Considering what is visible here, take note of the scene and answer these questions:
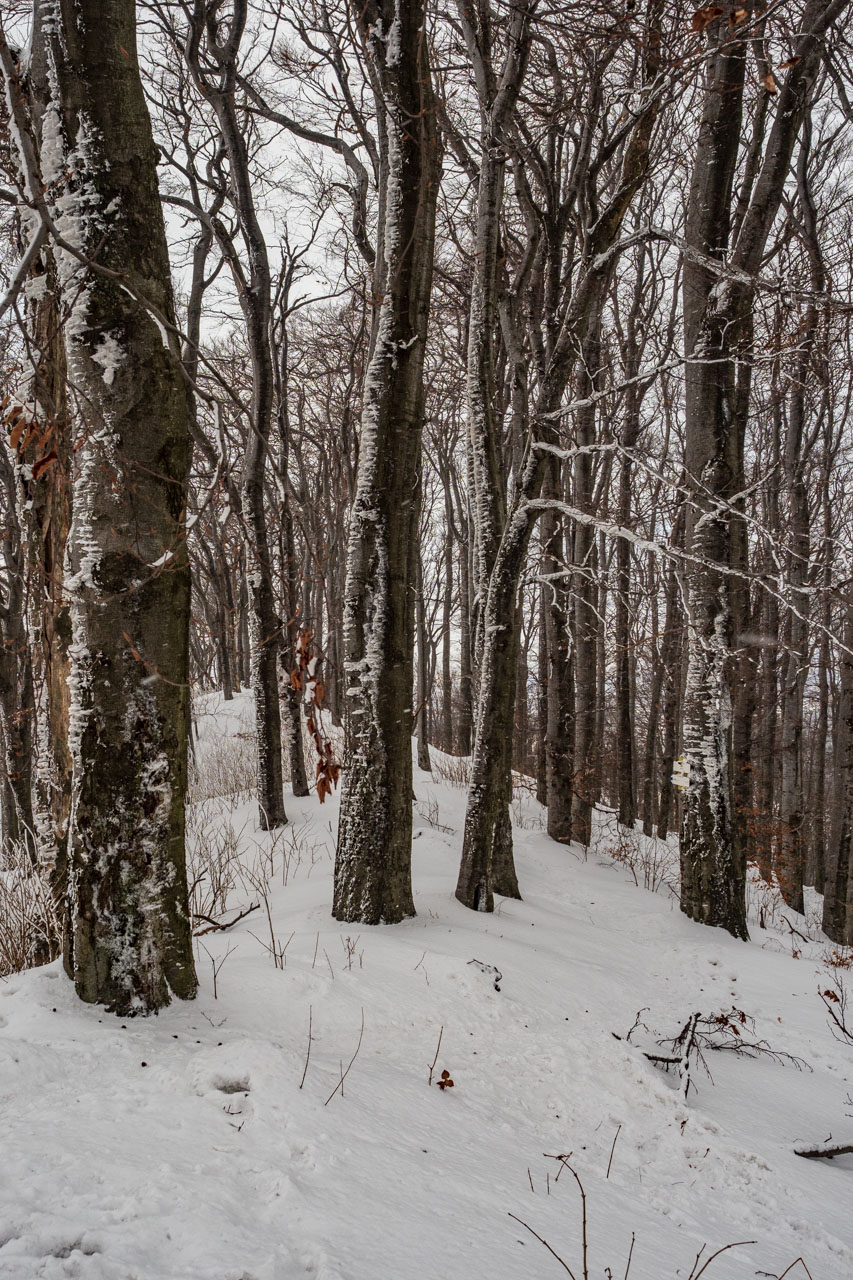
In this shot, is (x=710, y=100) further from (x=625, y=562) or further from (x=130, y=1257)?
(x=130, y=1257)

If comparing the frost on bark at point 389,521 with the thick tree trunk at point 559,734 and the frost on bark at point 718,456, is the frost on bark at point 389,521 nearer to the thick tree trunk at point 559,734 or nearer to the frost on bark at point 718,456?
the frost on bark at point 718,456

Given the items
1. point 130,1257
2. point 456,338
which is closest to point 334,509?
point 456,338

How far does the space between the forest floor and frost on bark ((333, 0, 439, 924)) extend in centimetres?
46

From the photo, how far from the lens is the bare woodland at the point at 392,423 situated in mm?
2342

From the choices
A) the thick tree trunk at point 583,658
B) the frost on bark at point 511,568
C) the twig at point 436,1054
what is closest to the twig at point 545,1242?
the twig at point 436,1054

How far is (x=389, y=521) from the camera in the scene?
13.1 ft

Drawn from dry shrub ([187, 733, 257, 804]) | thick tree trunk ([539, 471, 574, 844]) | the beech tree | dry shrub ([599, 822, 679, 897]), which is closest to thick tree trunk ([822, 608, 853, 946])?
dry shrub ([599, 822, 679, 897])

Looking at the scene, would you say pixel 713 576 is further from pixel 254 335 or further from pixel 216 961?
pixel 254 335

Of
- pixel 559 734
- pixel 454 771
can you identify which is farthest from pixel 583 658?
pixel 454 771

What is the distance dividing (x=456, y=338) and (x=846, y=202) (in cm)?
561

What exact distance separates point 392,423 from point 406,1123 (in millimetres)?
3348

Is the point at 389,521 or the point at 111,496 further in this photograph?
the point at 389,521

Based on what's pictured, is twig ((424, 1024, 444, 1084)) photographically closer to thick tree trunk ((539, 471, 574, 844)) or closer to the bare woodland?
the bare woodland

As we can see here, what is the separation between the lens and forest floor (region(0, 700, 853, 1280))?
1476 mm
